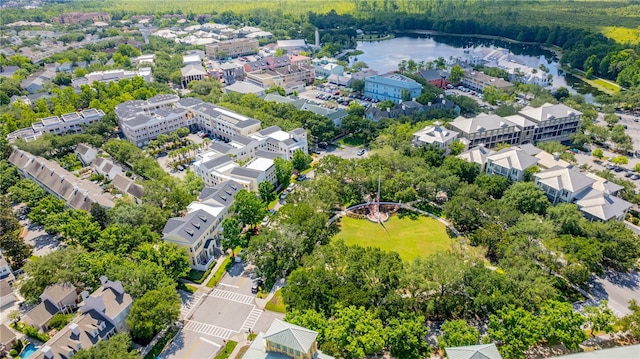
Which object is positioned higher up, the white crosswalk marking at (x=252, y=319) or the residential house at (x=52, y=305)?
the residential house at (x=52, y=305)

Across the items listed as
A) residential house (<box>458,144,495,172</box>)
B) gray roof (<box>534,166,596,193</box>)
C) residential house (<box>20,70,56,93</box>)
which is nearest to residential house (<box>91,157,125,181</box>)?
residential house (<box>20,70,56,93</box>)

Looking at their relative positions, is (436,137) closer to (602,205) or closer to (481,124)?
(481,124)

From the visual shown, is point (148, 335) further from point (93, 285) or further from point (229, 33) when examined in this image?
point (229, 33)

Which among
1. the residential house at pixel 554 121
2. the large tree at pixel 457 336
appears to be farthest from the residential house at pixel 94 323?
the residential house at pixel 554 121

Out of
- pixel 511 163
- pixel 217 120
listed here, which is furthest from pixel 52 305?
pixel 511 163

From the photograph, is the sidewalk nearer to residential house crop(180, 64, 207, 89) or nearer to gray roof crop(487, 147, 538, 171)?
gray roof crop(487, 147, 538, 171)

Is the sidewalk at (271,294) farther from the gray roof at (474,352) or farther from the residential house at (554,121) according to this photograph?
the residential house at (554,121)

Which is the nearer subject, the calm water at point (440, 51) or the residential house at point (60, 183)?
the residential house at point (60, 183)
